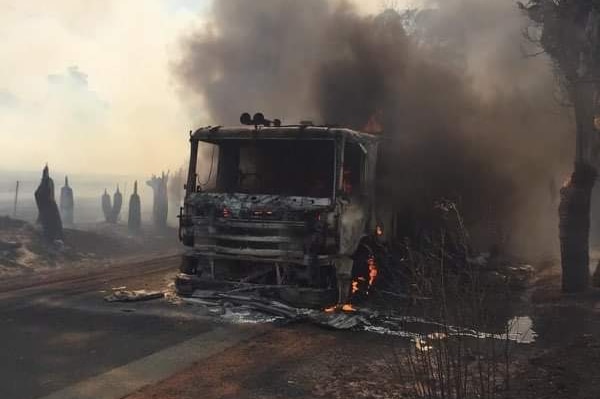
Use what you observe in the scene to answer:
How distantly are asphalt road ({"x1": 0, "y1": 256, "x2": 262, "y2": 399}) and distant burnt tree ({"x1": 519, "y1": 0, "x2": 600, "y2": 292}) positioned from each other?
21.0 feet

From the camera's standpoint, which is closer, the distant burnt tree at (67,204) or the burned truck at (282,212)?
the burned truck at (282,212)

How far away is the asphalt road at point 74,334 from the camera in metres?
4.90

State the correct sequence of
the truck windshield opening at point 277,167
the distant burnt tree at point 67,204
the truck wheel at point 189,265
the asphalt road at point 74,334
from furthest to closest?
the distant burnt tree at point 67,204, the truck wheel at point 189,265, the truck windshield opening at point 277,167, the asphalt road at point 74,334

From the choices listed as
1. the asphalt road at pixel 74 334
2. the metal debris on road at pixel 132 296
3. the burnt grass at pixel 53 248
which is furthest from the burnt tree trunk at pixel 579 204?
the burnt grass at pixel 53 248

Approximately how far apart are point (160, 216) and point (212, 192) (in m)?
29.0

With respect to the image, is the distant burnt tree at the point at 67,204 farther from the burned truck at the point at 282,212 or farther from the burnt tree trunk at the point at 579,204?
the burnt tree trunk at the point at 579,204

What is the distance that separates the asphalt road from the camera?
4.90m

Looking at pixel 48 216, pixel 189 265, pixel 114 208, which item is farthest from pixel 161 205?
pixel 189 265

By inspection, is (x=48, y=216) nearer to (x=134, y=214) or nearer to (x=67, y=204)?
(x=134, y=214)

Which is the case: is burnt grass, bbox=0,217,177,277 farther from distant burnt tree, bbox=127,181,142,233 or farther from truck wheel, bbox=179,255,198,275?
truck wheel, bbox=179,255,198,275

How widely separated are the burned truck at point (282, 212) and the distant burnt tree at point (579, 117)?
11.4ft

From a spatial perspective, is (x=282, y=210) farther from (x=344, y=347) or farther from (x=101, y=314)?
(x=101, y=314)

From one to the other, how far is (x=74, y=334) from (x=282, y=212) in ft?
10.7

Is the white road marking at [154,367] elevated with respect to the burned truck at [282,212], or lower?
lower
